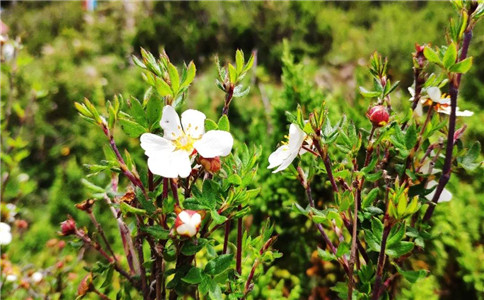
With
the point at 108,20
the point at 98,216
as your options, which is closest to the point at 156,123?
the point at 98,216

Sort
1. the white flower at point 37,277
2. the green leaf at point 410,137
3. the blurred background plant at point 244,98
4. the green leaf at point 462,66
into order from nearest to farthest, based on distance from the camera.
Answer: the green leaf at point 462,66
the green leaf at point 410,137
the blurred background plant at point 244,98
the white flower at point 37,277

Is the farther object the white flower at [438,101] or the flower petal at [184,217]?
the white flower at [438,101]

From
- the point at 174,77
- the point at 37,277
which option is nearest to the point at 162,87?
the point at 174,77

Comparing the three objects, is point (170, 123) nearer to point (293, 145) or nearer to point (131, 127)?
point (131, 127)

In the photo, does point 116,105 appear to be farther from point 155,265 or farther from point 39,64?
point 39,64

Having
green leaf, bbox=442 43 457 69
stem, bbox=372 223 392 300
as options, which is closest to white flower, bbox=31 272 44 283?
stem, bbox=372 223 392 300

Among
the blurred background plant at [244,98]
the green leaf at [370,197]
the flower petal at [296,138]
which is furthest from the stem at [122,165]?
the blurred background plant at [244,98]

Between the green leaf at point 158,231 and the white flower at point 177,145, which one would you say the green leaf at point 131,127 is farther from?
the green leaf at point 158,231
